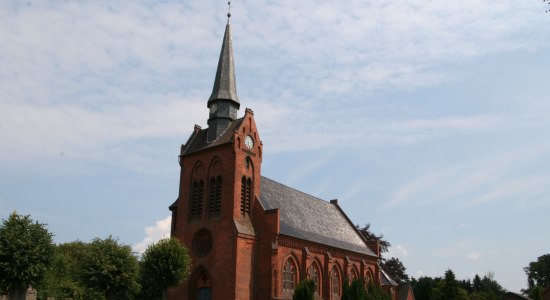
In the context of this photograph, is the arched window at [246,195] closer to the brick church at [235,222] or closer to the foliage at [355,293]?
the brick church at [235,222]

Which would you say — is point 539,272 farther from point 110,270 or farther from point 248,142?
point 110,270

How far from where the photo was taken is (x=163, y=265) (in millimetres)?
34062

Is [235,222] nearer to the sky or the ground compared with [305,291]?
nearer to the sky

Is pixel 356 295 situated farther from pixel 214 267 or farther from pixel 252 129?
pixel 252 129

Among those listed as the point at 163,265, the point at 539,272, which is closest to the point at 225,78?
the point at 163,265

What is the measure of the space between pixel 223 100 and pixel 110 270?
58.9 feet

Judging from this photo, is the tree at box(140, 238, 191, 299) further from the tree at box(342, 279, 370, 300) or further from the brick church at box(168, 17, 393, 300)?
the tree at box(342, 279, 370, 300)

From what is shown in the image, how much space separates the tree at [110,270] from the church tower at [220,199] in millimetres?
6101

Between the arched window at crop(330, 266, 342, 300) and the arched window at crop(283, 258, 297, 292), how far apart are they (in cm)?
671

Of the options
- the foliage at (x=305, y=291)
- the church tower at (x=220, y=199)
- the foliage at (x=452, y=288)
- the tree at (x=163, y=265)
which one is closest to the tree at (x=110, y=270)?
the tree at (x=163, y=265)

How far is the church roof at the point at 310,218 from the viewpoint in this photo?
4449 cm

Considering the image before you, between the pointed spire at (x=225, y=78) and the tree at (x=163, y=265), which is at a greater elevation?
the pointed spire at (x=225, y=78)

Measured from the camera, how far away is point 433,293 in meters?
78.1

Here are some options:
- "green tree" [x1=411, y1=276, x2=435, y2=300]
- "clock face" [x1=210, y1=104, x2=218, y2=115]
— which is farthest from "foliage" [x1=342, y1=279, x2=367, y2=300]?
"green tree" [x1=411, y1=276, x2=435, y2=300]
